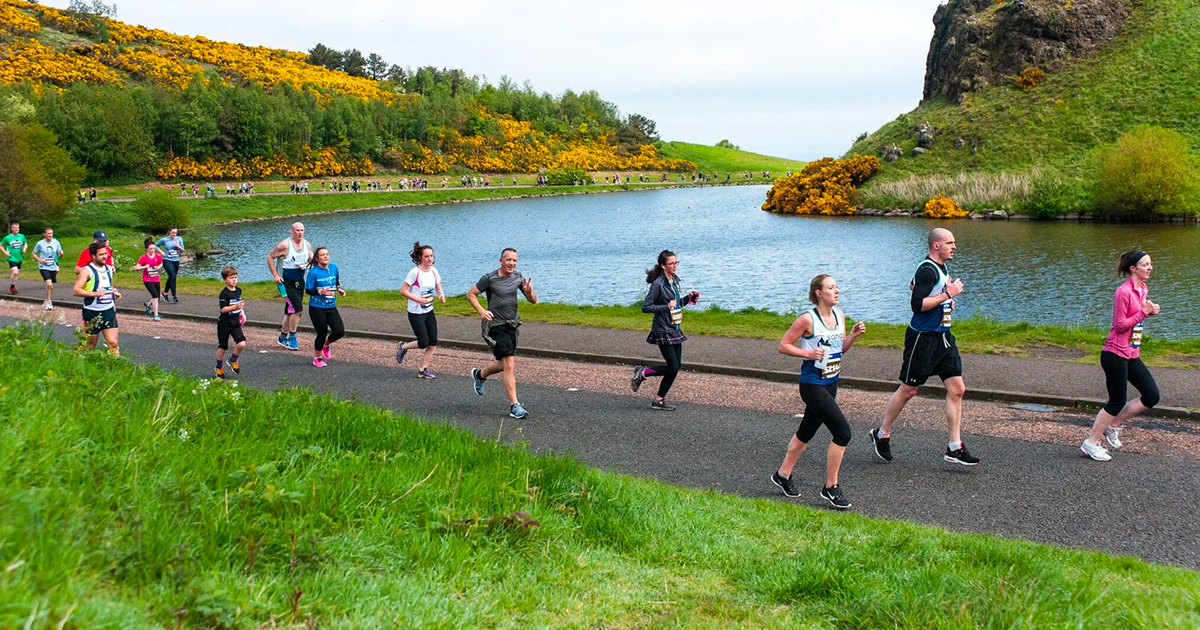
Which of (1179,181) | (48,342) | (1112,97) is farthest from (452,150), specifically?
(48,342)

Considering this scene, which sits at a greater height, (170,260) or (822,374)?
(822,374)

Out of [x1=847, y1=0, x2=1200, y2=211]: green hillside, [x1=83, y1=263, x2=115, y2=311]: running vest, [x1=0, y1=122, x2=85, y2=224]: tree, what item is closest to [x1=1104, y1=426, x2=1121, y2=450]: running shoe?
[x1=83, y1=263, x2=115, y2=311]: running vest

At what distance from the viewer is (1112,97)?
73.6 meters

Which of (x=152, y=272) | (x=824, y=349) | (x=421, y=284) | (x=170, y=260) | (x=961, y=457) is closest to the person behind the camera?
(x=824, y=349)

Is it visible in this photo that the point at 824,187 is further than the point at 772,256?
Yes

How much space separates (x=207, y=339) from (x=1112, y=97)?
75.1 meters

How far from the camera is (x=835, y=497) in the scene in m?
8.23

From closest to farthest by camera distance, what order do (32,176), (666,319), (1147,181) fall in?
(666,319)
(1147,181)
(32,176)

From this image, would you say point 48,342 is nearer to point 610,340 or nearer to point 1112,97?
point 610,340

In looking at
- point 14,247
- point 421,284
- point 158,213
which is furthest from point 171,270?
point 158,213

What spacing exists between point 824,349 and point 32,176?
59.2 metres

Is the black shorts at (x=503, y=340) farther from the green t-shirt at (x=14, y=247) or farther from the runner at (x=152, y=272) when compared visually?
the green t-shirt at (x=14, y=247)

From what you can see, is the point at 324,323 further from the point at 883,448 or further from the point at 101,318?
the point at 883,448

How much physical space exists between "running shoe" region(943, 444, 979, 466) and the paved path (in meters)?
3.54
